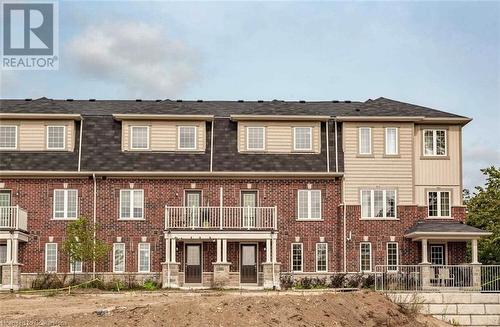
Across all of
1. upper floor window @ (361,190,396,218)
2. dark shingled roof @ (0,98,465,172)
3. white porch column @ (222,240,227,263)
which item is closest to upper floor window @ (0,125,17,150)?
dark shingled roof @ (0,98,465,172)

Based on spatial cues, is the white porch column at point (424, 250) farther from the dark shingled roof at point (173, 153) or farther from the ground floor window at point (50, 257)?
the ground floor window at point (50, 257)

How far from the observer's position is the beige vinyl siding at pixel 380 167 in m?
46.6

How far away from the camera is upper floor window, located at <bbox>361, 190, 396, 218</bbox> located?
46531 millimetres

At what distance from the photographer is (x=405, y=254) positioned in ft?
151

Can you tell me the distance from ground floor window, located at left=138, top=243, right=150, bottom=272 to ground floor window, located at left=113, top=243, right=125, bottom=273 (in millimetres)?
817

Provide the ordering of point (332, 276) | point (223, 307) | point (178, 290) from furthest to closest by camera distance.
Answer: point (332, 276) < point (178, 290) < point (223, 307)

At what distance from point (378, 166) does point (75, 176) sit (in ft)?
48.6

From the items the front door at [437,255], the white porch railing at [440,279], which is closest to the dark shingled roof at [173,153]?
the front door at [437,255]

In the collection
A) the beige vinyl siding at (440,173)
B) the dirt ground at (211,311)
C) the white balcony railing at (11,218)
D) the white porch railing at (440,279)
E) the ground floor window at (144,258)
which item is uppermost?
the beige vinyl siding at (440,173)

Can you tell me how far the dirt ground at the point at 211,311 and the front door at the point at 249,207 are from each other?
26.2ft

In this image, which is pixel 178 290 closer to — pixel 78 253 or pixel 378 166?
pixel 78 253

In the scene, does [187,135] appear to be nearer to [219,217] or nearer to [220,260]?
[219,217]

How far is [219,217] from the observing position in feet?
149

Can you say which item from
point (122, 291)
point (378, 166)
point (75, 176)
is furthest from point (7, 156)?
point (378, 166)
